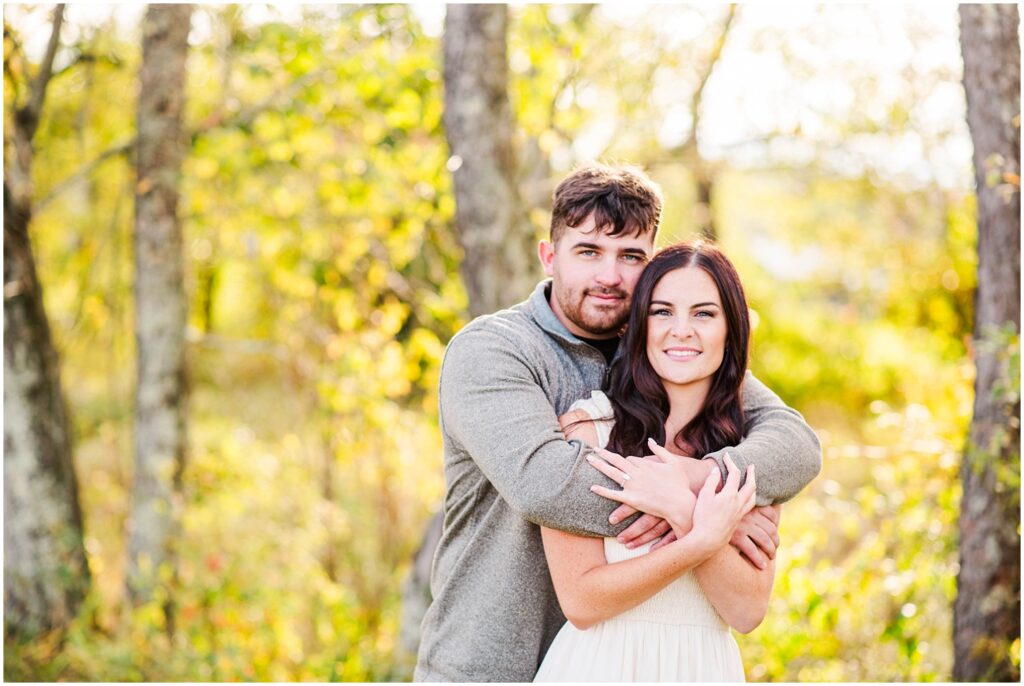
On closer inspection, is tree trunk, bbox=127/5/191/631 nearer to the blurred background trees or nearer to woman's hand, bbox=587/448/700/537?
the blurred background trees

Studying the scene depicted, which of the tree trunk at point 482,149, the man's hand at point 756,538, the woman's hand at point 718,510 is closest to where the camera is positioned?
the woman's hand at point 718,510

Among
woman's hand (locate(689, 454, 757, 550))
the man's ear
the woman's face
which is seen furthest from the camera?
the man's ear

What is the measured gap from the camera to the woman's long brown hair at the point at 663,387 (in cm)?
231

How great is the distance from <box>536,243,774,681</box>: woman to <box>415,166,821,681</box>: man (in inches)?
2.5

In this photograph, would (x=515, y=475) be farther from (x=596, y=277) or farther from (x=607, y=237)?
(x=607, y=237)

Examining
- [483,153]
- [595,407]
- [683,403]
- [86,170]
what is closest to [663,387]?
[683,403]

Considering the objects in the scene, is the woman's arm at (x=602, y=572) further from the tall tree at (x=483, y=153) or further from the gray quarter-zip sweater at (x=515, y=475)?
the tall tree at (x=483, y=153)

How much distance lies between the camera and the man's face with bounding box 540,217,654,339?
Result: 8.01 ft

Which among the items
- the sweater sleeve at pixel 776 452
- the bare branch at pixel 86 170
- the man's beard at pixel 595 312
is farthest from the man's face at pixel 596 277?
the bare branch at pixel 86 170

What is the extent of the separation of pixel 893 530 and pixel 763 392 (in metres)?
2.04

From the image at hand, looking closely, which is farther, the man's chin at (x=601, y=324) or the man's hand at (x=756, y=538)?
the man's chin at (x=601, y=324)

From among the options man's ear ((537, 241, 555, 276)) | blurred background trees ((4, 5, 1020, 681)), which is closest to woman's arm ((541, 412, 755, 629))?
man's ear ((537, 241, 555, 276))

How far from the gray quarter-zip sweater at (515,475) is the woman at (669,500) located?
0.22ft

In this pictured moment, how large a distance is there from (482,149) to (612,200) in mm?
1531
